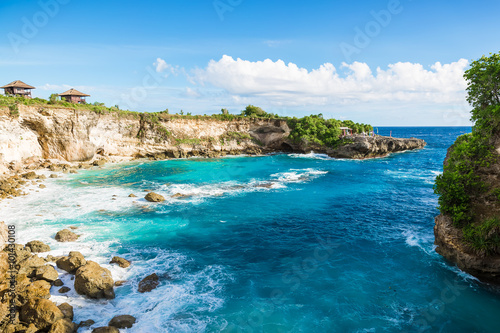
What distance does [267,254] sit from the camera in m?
19.5

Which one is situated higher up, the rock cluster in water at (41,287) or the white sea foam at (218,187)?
the white sea foam at (218,187)

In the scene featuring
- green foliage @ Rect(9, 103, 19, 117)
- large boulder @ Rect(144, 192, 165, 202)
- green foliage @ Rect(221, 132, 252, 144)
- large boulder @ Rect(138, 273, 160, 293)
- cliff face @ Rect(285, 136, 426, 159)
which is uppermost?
green foliage @ Rect(9, 103, 19, 117)

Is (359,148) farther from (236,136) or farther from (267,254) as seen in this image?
(267,254)

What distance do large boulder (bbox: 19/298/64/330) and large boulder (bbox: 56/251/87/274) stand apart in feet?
12.9

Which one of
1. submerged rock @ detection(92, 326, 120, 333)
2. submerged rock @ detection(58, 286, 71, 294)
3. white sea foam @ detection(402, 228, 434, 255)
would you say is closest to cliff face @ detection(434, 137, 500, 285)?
white sea foam @ detection(402, 228, 434, 255)

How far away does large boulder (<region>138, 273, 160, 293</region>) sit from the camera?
50.1 feet

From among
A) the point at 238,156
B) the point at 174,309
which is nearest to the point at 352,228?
the point at 174,309

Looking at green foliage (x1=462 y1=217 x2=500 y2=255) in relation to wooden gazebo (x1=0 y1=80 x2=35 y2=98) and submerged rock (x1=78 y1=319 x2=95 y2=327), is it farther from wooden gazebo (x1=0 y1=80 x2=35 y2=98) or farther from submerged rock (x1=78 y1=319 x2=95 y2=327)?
wooden gazebo (x1=0 y1=80 x2=35 y2=98)

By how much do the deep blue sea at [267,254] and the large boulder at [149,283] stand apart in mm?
405

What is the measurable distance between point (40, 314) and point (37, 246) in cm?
851

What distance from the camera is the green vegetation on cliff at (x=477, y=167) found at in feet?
53.8

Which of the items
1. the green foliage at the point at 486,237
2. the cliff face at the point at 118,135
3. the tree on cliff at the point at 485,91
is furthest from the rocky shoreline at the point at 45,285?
the cliff face at the point at 118,135

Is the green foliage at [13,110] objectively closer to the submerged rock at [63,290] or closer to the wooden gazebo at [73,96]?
the wooden gazebo at [73,96]

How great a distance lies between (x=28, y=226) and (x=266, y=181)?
1097 inches
